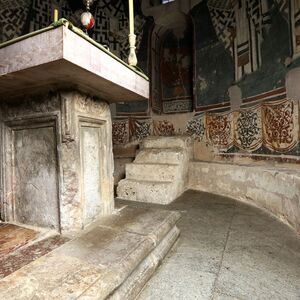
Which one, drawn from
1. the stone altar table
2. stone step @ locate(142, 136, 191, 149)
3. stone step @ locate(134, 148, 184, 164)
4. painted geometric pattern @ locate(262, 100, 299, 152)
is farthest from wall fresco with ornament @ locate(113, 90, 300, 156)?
the stone altar table

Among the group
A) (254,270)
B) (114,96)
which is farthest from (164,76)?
(254,270)

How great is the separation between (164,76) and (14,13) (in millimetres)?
3934

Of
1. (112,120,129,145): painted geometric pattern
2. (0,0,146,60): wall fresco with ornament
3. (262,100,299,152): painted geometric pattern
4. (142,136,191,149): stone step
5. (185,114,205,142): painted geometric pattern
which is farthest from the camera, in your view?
(112,120,129,145): painted geometric pattern

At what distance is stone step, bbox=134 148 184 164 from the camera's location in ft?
13.5

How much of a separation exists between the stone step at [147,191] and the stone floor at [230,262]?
0.72 metres

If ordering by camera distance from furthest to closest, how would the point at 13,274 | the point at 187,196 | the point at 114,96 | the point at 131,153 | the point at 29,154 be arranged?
the point at 131,153 → the point at 187,196 → the point at 114,96 → the point at 29,154 → the point at 13,274

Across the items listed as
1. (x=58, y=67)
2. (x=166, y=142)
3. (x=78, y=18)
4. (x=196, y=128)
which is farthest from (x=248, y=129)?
(x=78, y=18)

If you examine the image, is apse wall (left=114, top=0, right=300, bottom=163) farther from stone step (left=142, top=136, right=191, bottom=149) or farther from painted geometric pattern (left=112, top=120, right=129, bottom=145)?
stone step (left=142, top=136, right=191, bottom=149)

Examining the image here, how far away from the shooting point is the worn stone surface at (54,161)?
1.70 metres

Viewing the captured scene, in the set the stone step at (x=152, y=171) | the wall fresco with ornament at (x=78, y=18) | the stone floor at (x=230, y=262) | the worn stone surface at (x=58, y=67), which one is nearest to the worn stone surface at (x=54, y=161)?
the worn stone surface at (x=58, y=67)

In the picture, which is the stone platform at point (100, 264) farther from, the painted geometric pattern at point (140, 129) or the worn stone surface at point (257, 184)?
the painted geometric pattern at point (140, 129)

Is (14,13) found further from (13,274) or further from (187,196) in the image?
(13,274)

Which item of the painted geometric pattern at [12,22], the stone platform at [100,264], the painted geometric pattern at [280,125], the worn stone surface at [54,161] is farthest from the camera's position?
the painted geometric pattern at [12,22]

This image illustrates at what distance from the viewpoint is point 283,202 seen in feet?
8.89
